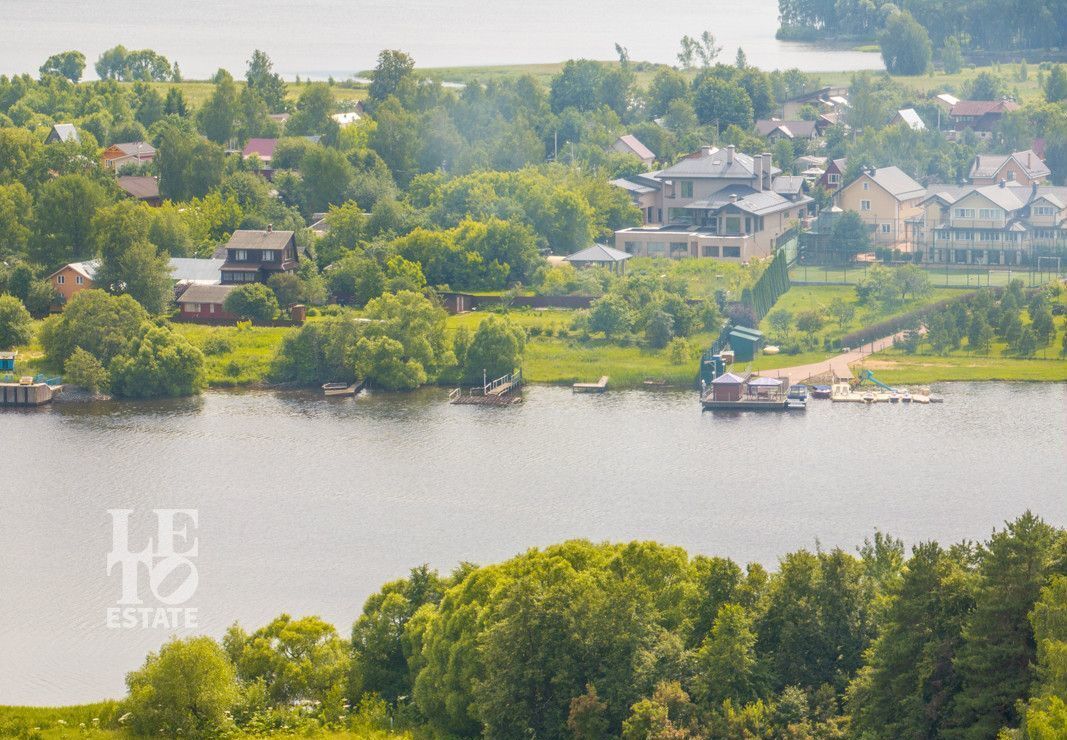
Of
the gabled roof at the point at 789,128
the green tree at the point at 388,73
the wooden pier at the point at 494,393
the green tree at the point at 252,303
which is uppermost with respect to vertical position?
the green tree at the point at 388,73

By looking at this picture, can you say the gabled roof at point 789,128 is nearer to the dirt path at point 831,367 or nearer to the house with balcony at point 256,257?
the house with balcony at point 256,257

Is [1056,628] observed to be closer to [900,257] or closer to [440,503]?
[440,503]

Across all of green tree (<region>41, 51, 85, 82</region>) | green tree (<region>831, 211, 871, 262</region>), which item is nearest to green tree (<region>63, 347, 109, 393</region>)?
green tree (<region>831, 211, 871, 262</region>)

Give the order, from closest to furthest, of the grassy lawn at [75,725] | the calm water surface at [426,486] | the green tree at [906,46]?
the grassy lawn at [75,725] < the calm water surface at [426,486] < the green tree at [906,46]

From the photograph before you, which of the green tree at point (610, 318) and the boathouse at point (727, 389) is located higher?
the green tree at point (610, 318)

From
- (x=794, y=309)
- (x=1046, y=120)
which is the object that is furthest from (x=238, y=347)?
(x=1046, y=120)

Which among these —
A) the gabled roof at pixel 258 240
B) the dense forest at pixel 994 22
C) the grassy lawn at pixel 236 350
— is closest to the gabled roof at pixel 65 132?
the gabled roof at pixel 258 240

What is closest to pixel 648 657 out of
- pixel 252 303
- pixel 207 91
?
pixel 252 303

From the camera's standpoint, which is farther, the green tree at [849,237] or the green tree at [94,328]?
the green tree at [849,237]
